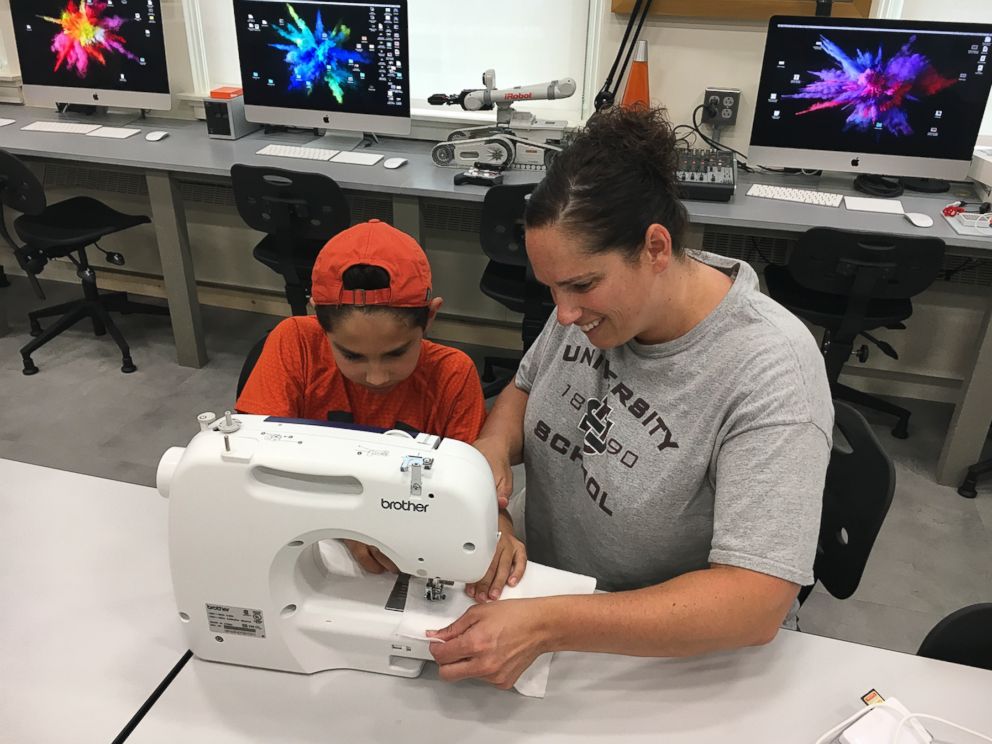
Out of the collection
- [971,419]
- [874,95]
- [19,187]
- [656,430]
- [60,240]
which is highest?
[874,95]

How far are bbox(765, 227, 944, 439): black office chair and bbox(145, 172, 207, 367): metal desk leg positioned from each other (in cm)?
216

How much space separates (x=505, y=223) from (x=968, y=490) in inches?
67.6

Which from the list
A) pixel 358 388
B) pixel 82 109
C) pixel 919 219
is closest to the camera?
pixel 358 388

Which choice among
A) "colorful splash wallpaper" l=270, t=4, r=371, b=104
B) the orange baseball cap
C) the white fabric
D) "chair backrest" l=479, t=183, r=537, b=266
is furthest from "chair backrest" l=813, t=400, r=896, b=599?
"colorful splash wallpaper" l=270, t=4, r=371, b=104

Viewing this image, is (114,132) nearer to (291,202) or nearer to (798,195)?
(291,202)

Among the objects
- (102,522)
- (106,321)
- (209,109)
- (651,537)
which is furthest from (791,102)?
(106,321)

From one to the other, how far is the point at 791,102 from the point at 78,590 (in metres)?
2.44

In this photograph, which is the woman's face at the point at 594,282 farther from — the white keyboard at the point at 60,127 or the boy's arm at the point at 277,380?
the white keyboard at the point at 60,127

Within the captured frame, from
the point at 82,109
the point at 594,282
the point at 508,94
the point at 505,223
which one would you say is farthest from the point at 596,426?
the point at 82,109

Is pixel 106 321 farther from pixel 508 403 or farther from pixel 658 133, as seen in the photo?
pixel 658 133

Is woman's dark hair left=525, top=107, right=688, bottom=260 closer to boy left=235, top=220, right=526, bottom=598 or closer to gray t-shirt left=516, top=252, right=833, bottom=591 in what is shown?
gray t-shirt left=516, top=252, right=833, bottom=591

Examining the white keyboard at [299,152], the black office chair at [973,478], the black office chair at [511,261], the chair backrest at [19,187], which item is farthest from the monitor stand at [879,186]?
the chair backrest at [19,187]

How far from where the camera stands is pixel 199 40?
10.8ft

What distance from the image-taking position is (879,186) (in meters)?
2.63
